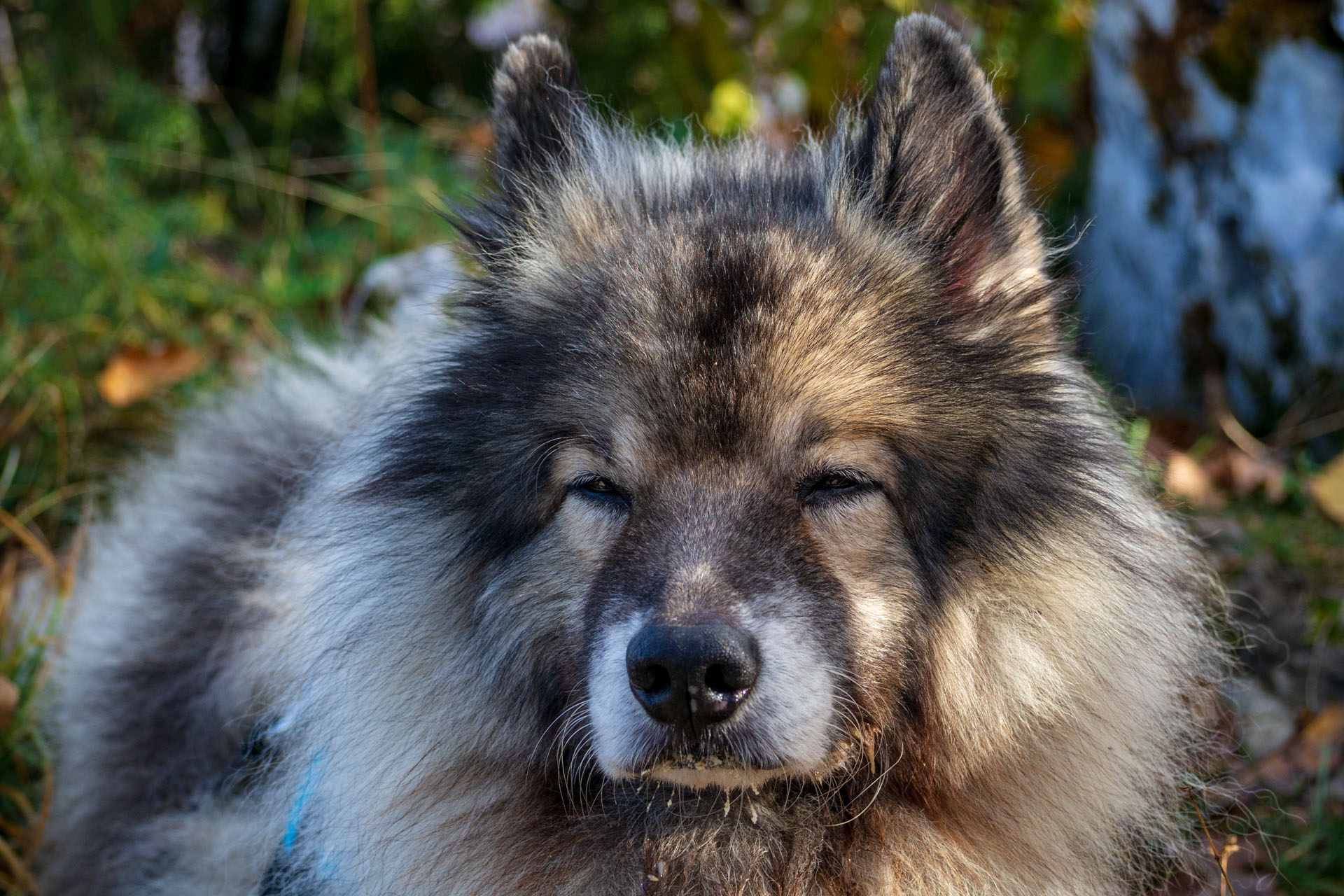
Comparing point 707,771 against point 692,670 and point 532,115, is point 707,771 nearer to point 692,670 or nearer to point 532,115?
point 692,670

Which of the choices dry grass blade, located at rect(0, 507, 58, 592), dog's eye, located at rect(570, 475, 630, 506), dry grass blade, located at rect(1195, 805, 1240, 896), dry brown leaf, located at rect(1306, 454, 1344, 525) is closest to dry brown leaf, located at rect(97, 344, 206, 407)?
dry grass blade, located at rect(0, 507, 58, 592)

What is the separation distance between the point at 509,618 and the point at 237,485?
1.68 meters

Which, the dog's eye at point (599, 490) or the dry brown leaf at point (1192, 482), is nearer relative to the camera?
the dog's eye at point (599, 490)

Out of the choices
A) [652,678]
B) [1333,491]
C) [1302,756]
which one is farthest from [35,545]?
[1333,491]

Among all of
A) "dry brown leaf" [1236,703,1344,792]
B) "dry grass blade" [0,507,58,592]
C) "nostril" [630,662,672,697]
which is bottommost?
"dry brown leaf" [1236,703,1344,792]

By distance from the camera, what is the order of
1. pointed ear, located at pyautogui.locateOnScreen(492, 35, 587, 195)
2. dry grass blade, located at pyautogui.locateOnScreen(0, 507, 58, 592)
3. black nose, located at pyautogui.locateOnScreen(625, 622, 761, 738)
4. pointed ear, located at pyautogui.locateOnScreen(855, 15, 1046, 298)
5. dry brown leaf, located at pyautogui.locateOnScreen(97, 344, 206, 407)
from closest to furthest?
1. black nose, located at pyautogui.locateOnScreen(625, 622, 761, 738)
2. pointed ear, located at pyautogui.locateOnScreen(855, 15, 1046, 298)
3. pointed ear, located at pyautogui.locateOnScreen(492, 35, 587, 195)
4. dry grass blade, located at pyautogui.locateOnScreen(0, 507, 58, 592)
5. dry brown leaf, located at pyautogui.locateOnScreen(97, 344, 206, 407)

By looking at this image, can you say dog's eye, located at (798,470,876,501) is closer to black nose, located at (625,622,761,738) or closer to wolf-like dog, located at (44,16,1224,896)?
wolf-like dog, located at (44,16,1224,896)

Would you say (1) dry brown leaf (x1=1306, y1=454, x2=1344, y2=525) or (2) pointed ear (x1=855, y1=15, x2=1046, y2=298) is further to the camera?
(1) dry brown leaf (x1=1306, y1=454, x2=1344, y2=525)

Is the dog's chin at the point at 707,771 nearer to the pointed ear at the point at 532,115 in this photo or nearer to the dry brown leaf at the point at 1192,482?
the pointed ear at the point at 532,115

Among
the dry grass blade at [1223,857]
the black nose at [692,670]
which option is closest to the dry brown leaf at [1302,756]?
the dry grass blade at [1223,857]

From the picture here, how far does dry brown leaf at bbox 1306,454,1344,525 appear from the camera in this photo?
439 cm

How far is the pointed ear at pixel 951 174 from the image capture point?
263 cm

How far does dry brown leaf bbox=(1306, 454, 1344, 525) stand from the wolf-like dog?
177 cm

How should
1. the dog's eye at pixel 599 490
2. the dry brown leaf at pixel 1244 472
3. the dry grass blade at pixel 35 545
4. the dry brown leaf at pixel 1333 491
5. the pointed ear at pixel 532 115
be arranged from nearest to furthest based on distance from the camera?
the dog's eye at pixel 599 490, the pointed ear at pixel 532 115, the dry grass blade at pixel 35 545, the dry brown leaf at pixel 1333 491, the dry brown leaf at pixel 1244 472
